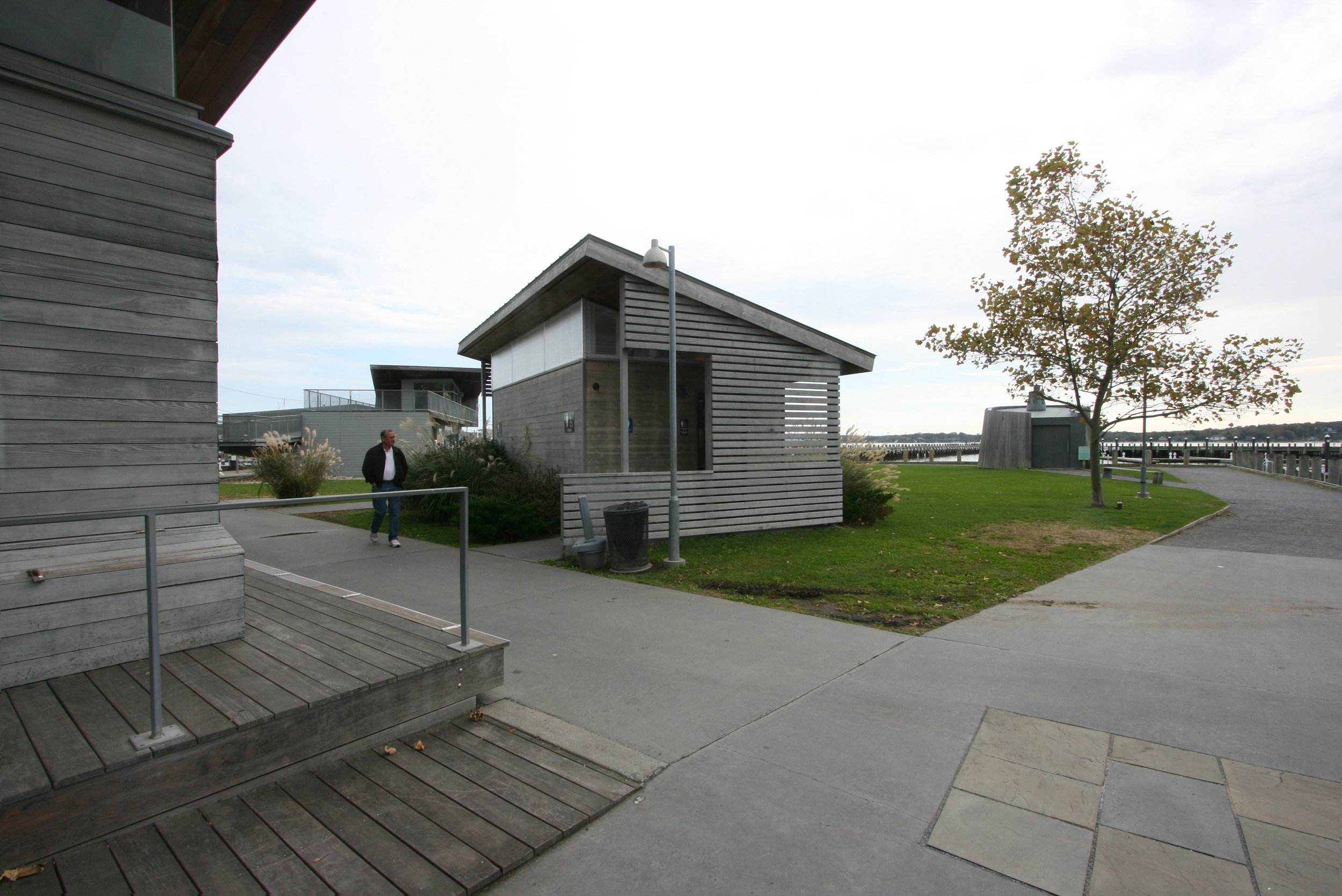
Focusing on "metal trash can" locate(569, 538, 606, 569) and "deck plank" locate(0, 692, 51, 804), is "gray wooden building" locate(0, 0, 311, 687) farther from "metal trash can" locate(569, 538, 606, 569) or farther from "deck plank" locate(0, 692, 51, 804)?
"metal trash can" locate(569, 538, 606, 569)

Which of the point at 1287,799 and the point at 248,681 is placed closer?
the point at 1287,799

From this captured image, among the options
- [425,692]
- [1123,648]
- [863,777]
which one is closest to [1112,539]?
[1123,648]

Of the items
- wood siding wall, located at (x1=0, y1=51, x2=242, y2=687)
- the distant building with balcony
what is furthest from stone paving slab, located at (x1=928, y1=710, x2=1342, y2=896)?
the distant building with balcony

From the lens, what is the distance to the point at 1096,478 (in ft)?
48.5

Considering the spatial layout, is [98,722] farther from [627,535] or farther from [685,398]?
[685,398]

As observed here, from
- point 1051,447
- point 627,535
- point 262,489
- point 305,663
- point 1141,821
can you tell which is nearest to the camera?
point 1141,821

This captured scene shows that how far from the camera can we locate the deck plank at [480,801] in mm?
2582

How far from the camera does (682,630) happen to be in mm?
5520

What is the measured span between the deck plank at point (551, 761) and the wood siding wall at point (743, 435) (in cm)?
556

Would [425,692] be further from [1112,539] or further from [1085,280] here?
[1085,280]

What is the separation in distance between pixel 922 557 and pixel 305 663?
769cm

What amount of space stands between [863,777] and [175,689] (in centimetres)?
325

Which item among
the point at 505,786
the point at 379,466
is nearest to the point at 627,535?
the point at 379,466

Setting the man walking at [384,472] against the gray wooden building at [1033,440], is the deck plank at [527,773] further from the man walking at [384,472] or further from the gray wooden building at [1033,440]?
the gray wooden building at [1033,440]
